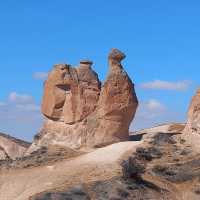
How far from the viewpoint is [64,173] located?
39.0 metres

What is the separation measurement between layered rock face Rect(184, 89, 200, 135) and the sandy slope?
12.5 feet

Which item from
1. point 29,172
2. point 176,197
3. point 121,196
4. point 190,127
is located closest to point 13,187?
point 29,172

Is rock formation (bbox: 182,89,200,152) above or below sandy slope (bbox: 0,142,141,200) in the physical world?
above

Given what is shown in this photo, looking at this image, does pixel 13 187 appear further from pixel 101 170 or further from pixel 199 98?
pixel 199 98

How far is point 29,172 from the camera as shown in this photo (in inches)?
1606

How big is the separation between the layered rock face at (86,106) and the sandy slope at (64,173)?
341cm

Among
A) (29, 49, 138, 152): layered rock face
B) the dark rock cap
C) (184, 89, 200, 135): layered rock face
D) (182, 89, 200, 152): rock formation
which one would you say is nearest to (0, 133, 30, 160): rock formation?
(29, 49, 138, 152): layered rock face

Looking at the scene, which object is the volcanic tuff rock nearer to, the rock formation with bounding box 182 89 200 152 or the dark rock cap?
the rock formation with bounding box 182 89 200 152

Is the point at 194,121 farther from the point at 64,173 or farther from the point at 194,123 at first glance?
the point at 64,173

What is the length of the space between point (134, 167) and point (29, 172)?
668 centimetres

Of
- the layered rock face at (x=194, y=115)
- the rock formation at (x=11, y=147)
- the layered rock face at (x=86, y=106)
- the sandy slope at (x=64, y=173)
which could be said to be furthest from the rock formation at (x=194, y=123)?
the rock formation at (x=11, y=147)

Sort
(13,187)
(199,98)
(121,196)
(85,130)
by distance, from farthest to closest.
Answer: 1. (85,130)
2. (199,98)
3. (13,187)
4. (121,196)

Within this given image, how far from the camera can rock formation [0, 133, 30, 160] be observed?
6681 cm

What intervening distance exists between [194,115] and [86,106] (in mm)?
8008
